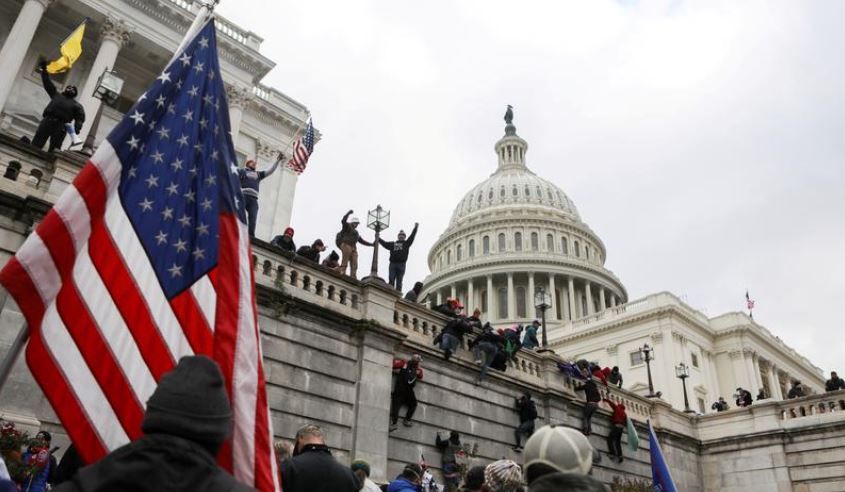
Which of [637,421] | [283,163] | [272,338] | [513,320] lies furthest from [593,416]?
[513,320]

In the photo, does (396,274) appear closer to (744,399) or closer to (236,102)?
(236,102)

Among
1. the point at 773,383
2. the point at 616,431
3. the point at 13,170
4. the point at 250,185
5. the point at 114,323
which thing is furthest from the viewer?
the point at 773,383

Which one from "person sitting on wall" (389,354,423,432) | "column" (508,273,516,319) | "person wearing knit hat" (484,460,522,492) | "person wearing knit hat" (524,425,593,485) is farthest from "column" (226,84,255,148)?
"column" (508,273,516,319)

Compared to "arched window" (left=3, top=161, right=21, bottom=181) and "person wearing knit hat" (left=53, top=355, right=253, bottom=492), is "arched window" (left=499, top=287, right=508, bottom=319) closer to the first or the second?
"arched window" (left=3, top=161, right=21, bottom=181)

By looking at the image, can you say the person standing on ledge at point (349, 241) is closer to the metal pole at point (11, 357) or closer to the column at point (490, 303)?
the metal pole at point (11, 357)

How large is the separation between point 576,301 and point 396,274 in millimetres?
72215

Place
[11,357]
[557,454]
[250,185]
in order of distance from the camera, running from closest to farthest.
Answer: [557,454] → [11,357] → [250,185]

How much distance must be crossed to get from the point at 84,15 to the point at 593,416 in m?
25.4

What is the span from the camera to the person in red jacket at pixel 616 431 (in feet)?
72.7

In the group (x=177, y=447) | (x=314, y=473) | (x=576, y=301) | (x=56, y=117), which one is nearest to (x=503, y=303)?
(x=576, y=301)

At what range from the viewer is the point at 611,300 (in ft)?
298

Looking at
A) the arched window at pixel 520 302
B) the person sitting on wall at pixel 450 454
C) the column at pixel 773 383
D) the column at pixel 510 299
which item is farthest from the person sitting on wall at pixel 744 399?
the arched window at pixel 520 302

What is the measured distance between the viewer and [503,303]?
3489 inches

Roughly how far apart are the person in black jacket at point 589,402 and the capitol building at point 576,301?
3007cm
